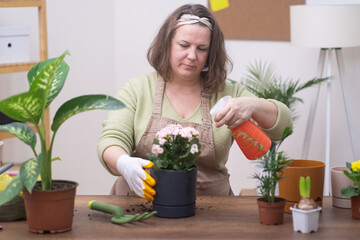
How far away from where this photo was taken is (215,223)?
68.9 inches

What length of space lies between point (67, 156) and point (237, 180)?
1.15 m

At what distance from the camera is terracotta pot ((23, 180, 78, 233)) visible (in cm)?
162

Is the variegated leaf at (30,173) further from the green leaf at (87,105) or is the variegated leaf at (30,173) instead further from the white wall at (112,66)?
the white wall at (112,66)

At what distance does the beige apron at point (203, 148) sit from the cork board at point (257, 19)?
167 cm

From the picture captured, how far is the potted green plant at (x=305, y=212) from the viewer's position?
165cm

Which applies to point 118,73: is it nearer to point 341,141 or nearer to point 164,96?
point 341,141

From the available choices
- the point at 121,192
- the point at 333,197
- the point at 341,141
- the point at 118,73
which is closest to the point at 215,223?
the point at 333,197

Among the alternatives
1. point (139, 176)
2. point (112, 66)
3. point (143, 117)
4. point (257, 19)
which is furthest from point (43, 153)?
point (112, 66)

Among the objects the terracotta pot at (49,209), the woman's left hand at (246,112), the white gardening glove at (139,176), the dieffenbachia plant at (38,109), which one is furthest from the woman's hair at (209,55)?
the terracotta pot at (49,209)

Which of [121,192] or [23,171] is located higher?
[23,171]

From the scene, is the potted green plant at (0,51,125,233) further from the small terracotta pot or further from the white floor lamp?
the white floor lamp

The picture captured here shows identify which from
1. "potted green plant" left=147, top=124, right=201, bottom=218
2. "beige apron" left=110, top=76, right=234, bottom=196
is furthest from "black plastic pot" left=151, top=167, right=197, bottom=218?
"beige apron" left=110, top=76, right=234, bottom=196

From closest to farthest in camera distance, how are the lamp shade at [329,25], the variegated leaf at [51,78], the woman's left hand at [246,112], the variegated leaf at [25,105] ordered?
1. the variegated leaf at [25,105]
2. the variegated leaf at [51,78]
3. the woman's left hand at [246,112]
4. the lamp shade at [329,25]

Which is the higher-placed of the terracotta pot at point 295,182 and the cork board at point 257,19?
the cork board at point 257,19
